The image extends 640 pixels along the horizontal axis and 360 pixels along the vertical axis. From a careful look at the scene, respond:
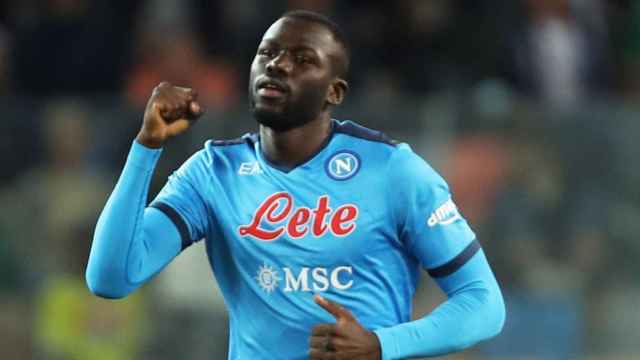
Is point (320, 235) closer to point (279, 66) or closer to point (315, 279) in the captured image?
point (315, 279)

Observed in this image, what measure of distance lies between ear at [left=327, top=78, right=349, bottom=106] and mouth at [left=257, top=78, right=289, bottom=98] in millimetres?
190

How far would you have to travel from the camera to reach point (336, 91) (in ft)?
14.3

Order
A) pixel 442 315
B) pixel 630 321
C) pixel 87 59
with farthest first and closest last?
pixel 87 59 → pixel 630 321 → pixel 442 315

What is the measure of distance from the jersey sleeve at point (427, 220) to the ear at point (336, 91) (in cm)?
26

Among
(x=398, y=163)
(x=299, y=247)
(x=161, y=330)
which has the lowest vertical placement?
(x=161, y=330)

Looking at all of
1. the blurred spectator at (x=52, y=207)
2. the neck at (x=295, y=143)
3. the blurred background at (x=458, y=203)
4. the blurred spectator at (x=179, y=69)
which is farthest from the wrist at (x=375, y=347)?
the blurred spectator at (x=179, y=69)

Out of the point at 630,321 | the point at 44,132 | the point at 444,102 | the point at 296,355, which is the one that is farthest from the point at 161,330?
the point at 296,355

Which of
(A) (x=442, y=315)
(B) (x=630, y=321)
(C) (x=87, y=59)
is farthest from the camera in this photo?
(C) (x=87, y=59)

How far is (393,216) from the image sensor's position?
421 centimetres

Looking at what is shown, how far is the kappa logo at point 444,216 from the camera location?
417 cm

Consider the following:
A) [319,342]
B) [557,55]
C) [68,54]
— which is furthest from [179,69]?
[319,342]

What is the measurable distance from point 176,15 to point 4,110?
1500mm

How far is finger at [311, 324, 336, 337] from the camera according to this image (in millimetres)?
3932

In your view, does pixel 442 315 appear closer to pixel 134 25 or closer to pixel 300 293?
pixel 300 293
